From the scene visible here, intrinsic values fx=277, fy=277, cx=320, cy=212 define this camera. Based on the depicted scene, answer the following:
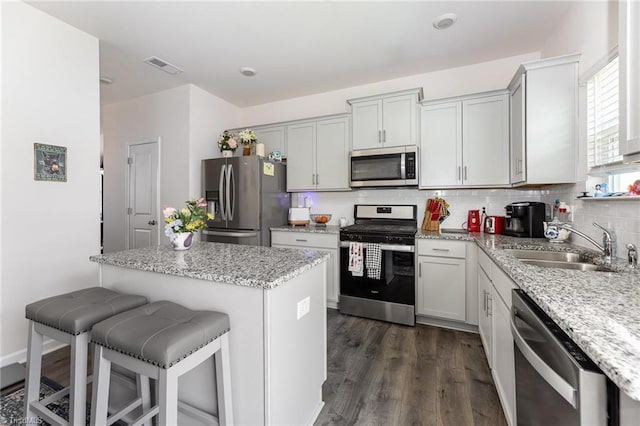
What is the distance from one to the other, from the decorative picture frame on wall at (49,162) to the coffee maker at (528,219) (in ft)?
13.2

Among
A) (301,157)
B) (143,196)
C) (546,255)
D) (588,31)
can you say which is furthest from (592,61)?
(143,196)

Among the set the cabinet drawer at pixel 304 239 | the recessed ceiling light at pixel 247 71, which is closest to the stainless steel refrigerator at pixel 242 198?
the cabinet drawer at pixel 304 239

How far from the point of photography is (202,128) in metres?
3.82

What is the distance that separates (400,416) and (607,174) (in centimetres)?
201

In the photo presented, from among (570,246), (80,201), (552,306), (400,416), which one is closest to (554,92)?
(570,246)

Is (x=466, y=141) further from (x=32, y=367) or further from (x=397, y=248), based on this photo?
(x=32, y=367)

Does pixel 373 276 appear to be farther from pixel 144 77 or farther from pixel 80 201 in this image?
pixel 144 77

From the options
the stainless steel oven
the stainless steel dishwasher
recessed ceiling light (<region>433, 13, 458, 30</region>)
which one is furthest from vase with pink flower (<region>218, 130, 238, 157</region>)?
the stainless steel dishwasher

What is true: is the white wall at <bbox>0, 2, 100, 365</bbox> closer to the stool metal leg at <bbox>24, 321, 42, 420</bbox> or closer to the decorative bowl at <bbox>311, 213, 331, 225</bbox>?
the stool metal leg at <bbox>24, 321, 42, 420</bbox>

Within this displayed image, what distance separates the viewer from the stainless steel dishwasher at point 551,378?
2.34 feet

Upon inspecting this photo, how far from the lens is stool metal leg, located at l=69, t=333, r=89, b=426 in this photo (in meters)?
1.25

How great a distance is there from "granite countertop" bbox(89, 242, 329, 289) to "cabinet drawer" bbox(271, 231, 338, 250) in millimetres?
1388

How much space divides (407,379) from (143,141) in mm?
4373

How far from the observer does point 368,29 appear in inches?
97.7
